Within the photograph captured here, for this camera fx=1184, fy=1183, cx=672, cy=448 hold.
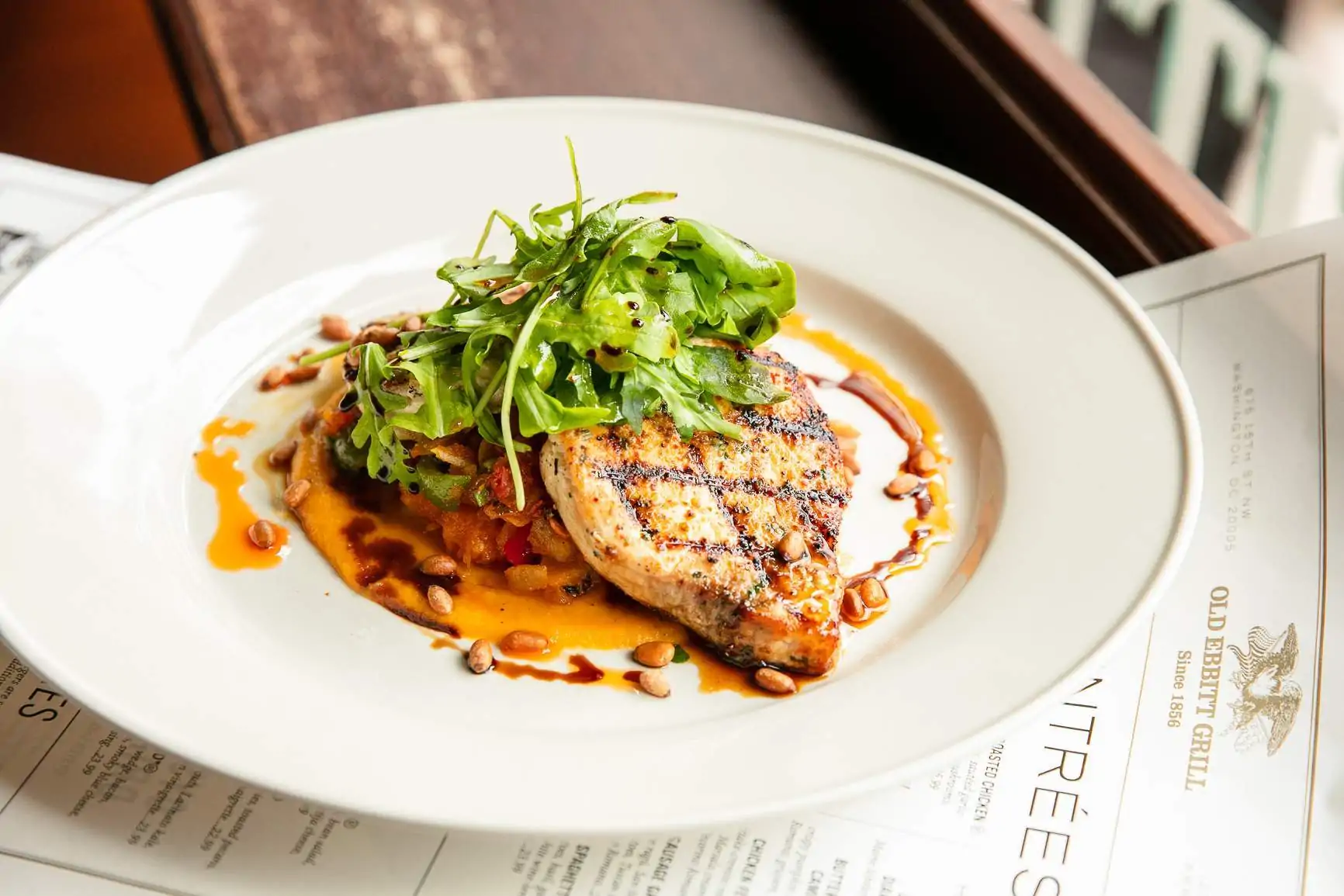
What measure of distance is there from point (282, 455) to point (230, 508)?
197 mm

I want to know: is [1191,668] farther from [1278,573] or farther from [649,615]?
[649,615]

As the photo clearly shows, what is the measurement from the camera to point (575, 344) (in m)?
2.60

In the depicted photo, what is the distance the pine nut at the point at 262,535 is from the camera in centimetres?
275

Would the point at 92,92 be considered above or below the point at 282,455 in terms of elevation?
above

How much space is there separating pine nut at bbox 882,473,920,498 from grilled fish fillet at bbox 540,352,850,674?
20 cm

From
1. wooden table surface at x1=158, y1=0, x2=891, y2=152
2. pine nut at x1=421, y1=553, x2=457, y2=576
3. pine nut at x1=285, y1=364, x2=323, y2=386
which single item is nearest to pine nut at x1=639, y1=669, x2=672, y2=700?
pine nut at x1=421, y1=553, x2=457, y2=576

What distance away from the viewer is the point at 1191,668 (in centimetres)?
255

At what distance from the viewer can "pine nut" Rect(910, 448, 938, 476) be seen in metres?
3.05

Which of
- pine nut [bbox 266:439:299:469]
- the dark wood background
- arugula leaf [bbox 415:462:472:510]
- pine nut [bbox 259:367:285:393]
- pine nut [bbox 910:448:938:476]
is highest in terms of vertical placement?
the dark wood background

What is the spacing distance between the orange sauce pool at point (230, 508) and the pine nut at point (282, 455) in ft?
0.25

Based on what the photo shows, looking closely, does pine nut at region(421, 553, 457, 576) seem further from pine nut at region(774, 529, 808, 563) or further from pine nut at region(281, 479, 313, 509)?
pine nut at region(774, 529, 808, 563)

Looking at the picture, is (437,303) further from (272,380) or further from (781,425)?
(781,425)

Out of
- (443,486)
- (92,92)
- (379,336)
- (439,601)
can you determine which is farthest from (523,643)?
(92,92)

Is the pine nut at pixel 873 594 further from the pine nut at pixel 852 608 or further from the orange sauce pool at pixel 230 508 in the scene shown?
the orange sauce pool at pixel 230 508
